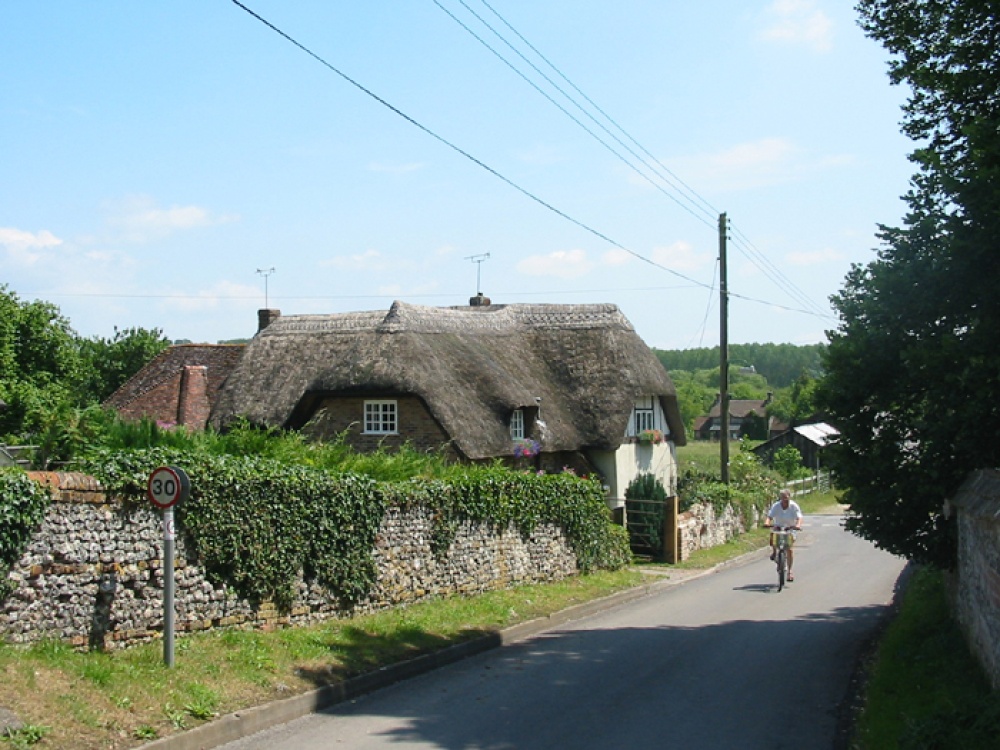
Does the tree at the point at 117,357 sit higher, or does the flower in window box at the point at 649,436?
the tree at the point at 117,357

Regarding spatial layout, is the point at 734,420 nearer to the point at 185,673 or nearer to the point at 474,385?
the point at 474,385

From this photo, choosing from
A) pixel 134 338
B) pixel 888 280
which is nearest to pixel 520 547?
pixel 888 280

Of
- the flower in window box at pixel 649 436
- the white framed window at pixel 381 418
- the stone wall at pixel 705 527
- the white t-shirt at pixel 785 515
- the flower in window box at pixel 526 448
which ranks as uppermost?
the white framed window at pixel 381 418

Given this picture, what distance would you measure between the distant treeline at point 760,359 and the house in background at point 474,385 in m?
143

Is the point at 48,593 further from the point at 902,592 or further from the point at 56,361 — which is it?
the point at 56,361

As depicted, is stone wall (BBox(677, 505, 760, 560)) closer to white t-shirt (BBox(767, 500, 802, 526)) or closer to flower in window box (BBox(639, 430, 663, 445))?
flower in window box (BBox(639, 430, 663, 445))

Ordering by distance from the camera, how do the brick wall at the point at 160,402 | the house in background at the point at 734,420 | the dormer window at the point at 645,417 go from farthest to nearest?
the house in background at the point at 734,420 → the brick wall at the point at 160,402 → the dormer window at the point at 645,417

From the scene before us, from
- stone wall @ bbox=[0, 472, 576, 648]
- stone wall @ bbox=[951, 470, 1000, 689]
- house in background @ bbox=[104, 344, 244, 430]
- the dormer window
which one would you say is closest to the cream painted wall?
the dormer window

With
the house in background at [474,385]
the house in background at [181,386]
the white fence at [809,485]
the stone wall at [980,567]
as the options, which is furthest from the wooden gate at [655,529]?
the white fence at [809,485]

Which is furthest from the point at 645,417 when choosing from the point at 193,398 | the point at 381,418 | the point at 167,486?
the point at 167,486

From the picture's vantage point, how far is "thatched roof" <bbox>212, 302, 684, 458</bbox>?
27094 millimetres

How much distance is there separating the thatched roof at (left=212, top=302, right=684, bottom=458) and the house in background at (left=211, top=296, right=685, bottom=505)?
43 millimetres

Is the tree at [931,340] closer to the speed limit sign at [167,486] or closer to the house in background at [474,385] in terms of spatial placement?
the speed limit sign at [167,486]

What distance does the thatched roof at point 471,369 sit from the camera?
27094 mm
